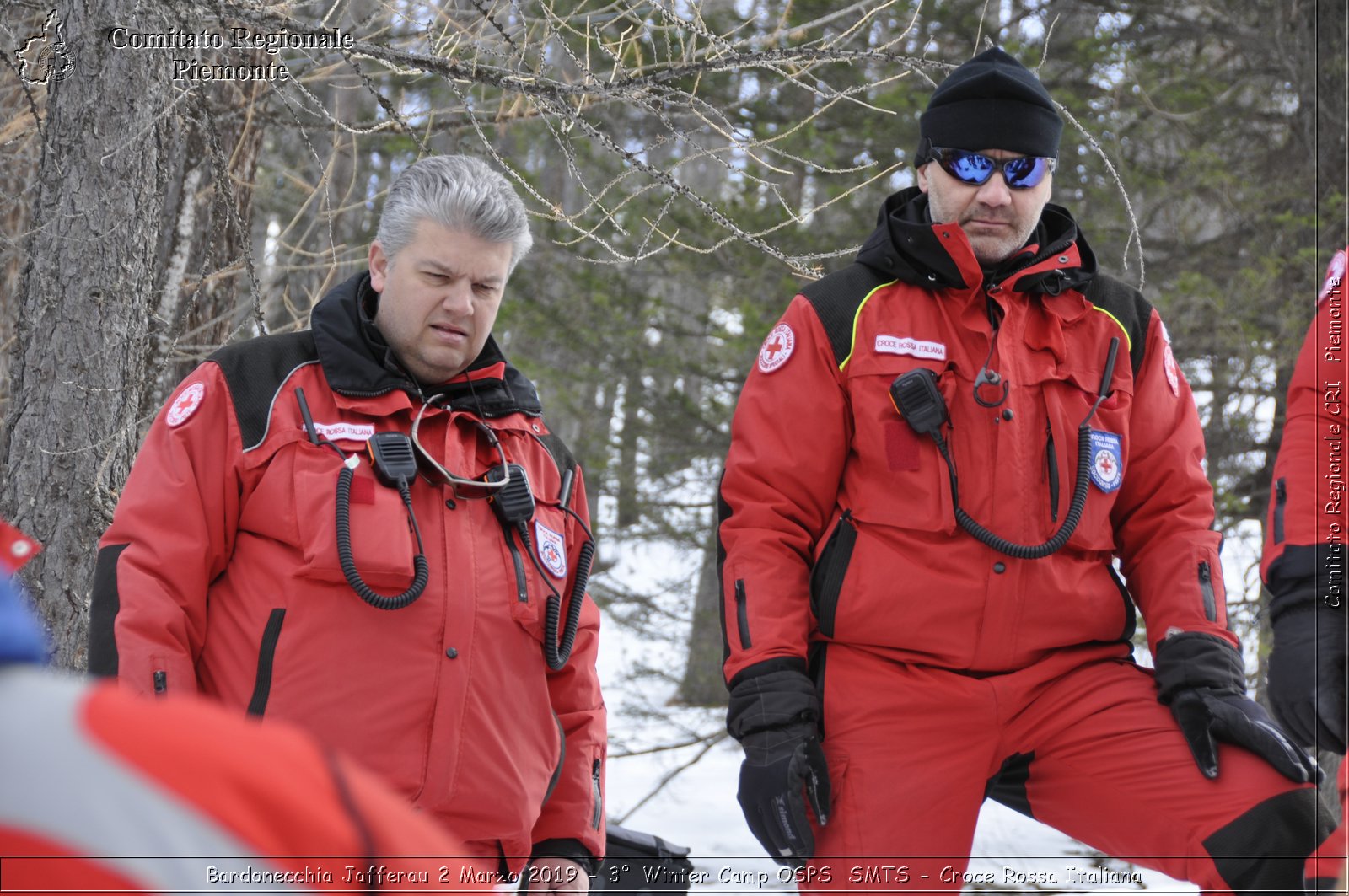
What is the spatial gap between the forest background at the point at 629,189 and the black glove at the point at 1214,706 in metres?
1.26

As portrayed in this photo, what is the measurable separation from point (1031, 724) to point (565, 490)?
1.15 m

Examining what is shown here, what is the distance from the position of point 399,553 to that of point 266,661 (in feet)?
1.04

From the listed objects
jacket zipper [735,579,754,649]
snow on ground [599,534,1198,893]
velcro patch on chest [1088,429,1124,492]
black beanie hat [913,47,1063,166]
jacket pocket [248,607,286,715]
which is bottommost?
snow on ground [599,534,1198,893]

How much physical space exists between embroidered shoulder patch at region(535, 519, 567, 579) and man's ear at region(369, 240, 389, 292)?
633mm

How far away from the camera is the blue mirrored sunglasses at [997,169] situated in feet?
9.71

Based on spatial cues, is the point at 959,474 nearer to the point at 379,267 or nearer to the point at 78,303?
the point at 379,267

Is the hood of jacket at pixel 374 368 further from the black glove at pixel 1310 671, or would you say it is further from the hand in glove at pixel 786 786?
the black glove at pixel 1310 671

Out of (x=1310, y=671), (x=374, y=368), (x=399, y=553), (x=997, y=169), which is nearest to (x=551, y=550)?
(x=399, y=553)

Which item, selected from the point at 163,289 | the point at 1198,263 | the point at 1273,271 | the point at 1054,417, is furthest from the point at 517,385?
the point at 1198,263

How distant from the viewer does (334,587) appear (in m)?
2.38

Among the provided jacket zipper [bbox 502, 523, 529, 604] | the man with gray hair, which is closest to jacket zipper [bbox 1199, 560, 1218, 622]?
the man with gray hair

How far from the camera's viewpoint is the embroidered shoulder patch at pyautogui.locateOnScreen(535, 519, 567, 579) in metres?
2.64

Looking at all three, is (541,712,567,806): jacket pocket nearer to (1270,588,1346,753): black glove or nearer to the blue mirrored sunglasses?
(1270,588,1346,753): black glove

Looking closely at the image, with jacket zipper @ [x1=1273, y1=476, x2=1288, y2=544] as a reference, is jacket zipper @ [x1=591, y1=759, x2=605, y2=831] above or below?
below
